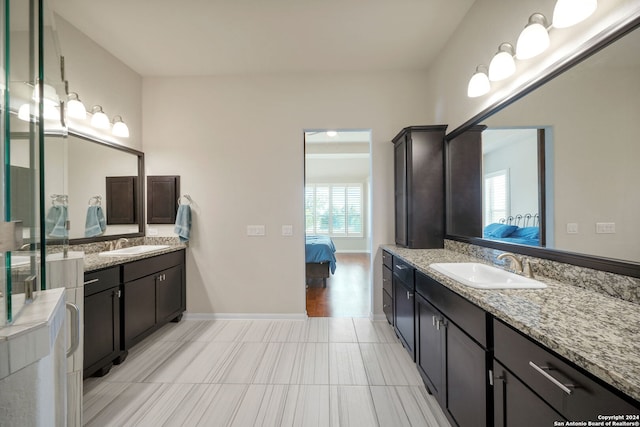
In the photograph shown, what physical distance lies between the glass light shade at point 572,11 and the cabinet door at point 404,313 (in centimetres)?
175

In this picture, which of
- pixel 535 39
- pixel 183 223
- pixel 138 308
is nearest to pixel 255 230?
pixel 183 223

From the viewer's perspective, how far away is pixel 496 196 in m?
1.77

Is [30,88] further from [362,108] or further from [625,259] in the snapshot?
[362,108]

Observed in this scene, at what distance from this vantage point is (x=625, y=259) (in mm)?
1007

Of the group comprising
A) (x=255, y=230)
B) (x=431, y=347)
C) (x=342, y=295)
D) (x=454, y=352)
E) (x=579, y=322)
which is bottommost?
(x=342, y=295)

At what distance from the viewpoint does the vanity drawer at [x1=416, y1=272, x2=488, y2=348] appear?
3.50 feet

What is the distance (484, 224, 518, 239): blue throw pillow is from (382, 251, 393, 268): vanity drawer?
0.89m

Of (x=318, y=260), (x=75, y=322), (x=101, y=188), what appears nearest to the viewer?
(x=75, y=322)

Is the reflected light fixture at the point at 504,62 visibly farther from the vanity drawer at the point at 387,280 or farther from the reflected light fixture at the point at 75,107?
the reflected light fixture at the point at 75,107

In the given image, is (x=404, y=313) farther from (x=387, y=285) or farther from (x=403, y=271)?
(x=387, y=285)

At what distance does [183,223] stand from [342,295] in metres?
2.50

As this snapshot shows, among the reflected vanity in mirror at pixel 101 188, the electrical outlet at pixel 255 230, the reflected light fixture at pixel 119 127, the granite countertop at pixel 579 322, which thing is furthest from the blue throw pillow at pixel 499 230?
the reflected light fixture at pixel 119 127

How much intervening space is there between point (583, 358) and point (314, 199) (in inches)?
294

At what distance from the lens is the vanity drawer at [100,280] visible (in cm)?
176
